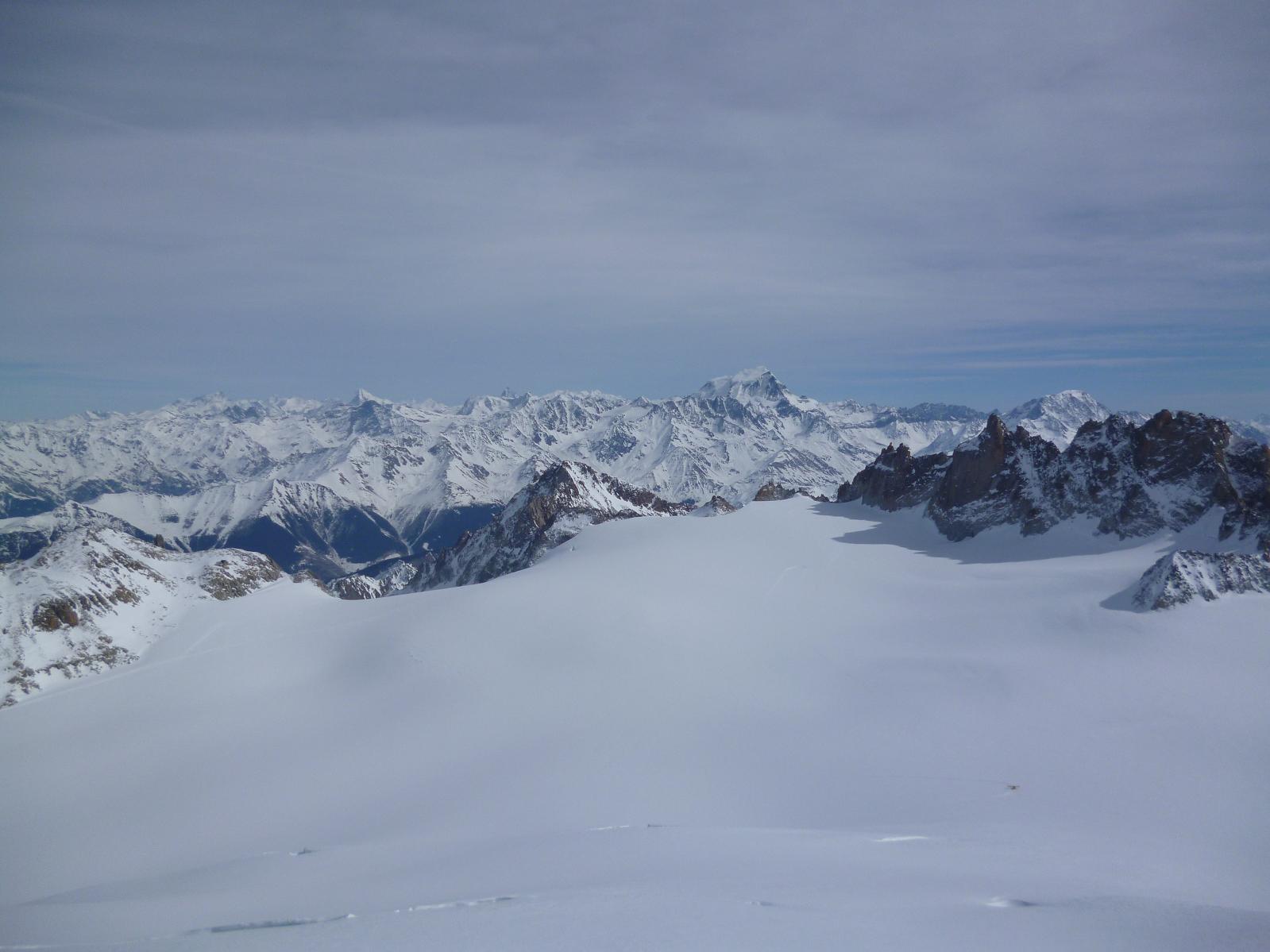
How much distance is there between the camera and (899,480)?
7694cm

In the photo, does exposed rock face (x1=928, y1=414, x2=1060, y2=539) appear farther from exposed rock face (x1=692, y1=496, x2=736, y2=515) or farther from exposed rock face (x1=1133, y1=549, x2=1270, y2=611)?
exposed rock face (x1=692, y1=496, x2=736, y2=515)

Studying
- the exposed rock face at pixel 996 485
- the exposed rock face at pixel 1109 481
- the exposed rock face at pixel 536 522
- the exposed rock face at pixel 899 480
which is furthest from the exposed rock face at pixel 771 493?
the exposed rock face at pixel 996 485

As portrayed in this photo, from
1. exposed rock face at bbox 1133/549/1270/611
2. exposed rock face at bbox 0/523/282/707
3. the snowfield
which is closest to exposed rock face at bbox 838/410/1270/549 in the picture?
the snowfield

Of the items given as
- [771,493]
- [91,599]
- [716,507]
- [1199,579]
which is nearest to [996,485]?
[1199,579]

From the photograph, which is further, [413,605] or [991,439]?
[991,439]

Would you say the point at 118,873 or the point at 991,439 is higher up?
the point at 991,439

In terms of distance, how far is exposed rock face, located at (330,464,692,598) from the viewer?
106m

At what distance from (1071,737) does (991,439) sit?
4849 centimetres

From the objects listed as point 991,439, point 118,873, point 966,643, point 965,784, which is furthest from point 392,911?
point 991,439

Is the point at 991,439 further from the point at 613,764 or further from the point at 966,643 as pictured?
the point at 613,764

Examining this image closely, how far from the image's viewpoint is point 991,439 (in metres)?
68.6

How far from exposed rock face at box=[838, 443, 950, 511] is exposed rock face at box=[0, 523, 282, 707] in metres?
65.8

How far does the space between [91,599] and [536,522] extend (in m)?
64.8

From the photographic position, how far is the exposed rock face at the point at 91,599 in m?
44.1
